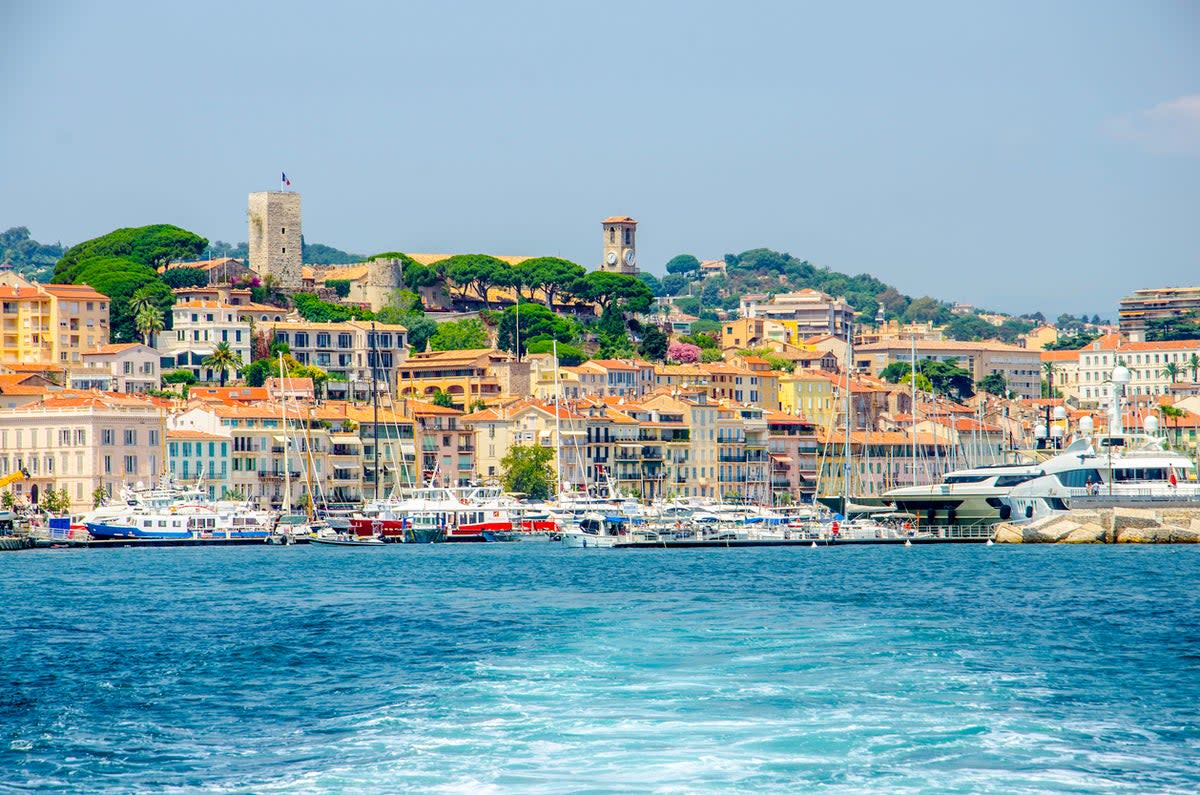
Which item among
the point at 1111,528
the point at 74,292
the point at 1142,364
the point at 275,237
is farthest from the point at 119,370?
the point at 1142,364

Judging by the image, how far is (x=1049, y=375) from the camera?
175 meters

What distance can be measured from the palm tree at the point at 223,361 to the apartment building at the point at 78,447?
26.9 m

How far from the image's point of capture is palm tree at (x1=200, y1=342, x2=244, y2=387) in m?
120

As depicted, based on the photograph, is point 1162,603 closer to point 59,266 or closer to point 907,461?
point 907,461

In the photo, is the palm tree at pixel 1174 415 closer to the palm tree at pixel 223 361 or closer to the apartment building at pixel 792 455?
the apartment building at pixel 792 455

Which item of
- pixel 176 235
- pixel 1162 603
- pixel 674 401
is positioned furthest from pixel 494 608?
pixel 176 235

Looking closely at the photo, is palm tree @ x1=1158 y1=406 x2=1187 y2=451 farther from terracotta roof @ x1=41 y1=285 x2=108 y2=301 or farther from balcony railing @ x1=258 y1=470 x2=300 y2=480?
terracotta roof @ x1=41 y1=285 x2=108 y2=301

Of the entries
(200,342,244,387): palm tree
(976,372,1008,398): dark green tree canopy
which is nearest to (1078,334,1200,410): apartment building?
(976,372,1008,398): dark green tree canopy

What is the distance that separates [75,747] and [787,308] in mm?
170157

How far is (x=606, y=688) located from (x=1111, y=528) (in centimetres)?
5399

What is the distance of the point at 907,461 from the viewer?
119750mm

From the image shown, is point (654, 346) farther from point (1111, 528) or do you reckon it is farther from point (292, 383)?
point (1111, 528)

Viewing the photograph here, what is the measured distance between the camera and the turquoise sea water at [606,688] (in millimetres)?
22125

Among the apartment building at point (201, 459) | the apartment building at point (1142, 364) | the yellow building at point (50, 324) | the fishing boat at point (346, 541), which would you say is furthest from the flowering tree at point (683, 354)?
the fishing boat at point (346, 541)
